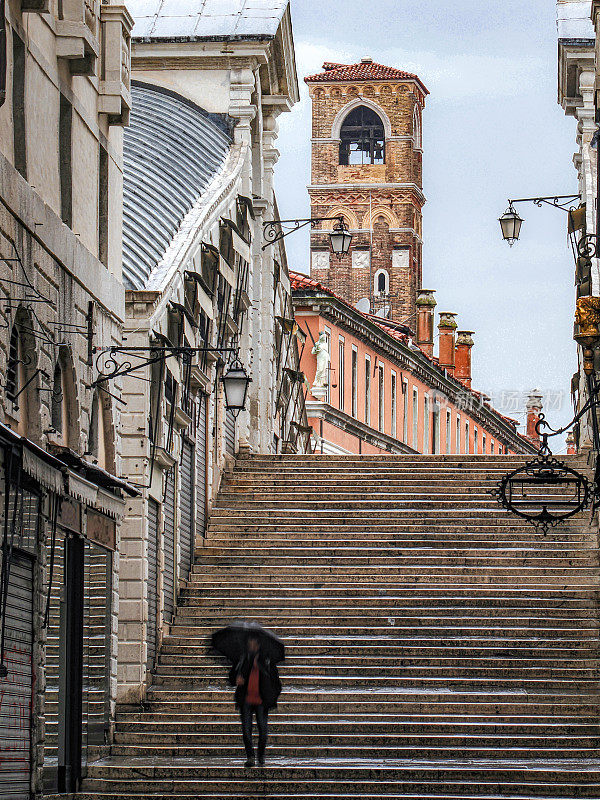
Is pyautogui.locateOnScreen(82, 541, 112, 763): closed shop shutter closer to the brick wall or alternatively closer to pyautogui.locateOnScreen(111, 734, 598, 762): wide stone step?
pyautogui.locateOnScreen(111, 734, 598, 762): wide stone step

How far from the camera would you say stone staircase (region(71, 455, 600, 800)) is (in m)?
17.0

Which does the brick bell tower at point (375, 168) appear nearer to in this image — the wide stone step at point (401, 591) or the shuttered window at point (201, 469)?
the shuttered window at point (201, 469)

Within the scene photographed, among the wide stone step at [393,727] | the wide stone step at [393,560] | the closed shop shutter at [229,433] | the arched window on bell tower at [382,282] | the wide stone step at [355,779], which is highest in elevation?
the arched window on bell tower at [382,282]

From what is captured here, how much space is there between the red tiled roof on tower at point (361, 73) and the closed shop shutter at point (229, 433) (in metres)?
76.7

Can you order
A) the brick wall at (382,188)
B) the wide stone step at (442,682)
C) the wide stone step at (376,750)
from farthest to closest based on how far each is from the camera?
1. the brick wall at (382,188)
2. the wide stone step at (442,682)
3. the wide stone step at (376,750)

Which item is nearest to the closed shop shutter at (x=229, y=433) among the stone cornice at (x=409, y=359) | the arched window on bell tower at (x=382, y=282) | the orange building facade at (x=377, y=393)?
the orange building facade at (x=377, y=393)

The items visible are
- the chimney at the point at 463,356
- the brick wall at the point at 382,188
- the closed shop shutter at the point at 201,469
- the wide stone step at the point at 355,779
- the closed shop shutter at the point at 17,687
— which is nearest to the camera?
the closed shop shutter at the point at 17,687

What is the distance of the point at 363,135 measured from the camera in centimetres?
10569

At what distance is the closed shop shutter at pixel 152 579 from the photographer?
21.1m

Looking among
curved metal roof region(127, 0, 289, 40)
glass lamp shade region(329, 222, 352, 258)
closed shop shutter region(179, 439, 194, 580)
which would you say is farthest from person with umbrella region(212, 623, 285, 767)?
curved metal roof region(127, 0, 289, 40)

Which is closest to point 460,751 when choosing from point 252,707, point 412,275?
point 252,707

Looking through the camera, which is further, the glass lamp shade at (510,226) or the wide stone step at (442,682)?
the glass lamp shade at (510,226)

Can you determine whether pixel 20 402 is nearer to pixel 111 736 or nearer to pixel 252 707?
pixel 252 707

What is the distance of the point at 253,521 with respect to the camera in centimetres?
2547
